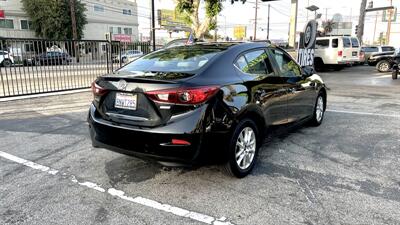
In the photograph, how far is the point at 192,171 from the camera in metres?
4.20

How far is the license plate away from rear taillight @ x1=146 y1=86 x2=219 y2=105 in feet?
0.94

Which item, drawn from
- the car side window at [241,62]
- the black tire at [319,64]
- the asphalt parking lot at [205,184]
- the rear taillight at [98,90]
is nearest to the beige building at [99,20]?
the black tire at [319,64]

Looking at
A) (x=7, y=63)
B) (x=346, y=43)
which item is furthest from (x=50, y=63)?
(x=346, y=43)

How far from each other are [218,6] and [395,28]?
6357 cm

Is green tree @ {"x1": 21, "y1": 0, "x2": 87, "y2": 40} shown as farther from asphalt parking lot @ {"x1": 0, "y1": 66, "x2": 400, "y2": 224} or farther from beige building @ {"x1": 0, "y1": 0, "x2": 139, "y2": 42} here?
asphalt parking lot @ {"x1": 0, "y1": 66, "x2": 400, "y2": 224}

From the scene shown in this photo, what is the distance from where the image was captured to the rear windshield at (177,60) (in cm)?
387

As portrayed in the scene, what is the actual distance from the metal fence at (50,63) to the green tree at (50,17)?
34.0 metres

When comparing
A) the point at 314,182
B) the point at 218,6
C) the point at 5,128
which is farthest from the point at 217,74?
the point at 218,6

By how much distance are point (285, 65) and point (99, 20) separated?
50591 mm

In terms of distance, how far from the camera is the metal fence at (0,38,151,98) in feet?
29.6

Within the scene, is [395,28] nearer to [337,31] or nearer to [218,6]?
[337,31]

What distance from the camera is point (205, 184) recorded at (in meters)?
3.83

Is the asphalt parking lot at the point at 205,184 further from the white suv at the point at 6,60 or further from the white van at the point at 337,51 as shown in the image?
the white van at the point at 337,51

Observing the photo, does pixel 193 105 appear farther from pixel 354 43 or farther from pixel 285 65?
pixel 354 43
